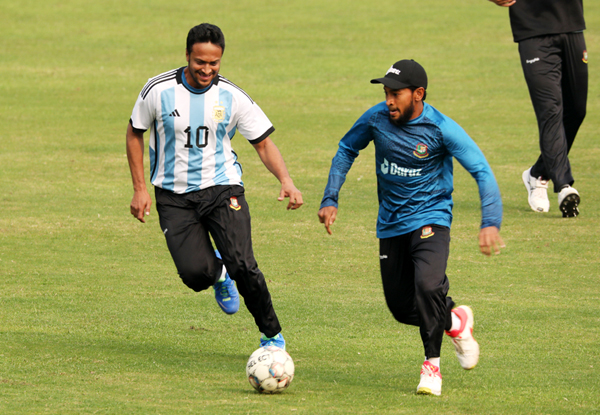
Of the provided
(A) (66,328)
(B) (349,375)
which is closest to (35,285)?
(A) (66,328)

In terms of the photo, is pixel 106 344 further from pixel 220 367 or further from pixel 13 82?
pixel 13 82

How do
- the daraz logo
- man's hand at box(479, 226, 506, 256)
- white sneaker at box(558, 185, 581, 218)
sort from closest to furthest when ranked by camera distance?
man's hand at box(479, 226, 506, 256), the daraz logo, white sneaker at box(558, 185, 581, 218)

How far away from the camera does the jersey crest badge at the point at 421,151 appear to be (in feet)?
21.4

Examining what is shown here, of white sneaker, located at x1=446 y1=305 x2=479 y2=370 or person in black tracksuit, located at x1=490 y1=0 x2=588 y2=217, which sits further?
person in black tracksuit, located at x1=490 y1=0 x2=588 y2=217

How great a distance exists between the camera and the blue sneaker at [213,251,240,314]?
7.54 m

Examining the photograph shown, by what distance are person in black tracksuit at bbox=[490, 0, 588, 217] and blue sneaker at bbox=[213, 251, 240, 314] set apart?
5482 millimetres

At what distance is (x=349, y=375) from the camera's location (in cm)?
653

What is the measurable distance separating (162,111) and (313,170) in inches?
306

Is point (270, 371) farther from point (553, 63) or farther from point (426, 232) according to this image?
point (553, 63)

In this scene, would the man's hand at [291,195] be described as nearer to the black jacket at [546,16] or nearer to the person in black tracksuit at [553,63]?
the person in black tracksuit at [553,63]

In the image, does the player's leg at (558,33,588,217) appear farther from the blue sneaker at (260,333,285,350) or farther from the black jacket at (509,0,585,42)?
the blue sneaker at (260,333,285,350)

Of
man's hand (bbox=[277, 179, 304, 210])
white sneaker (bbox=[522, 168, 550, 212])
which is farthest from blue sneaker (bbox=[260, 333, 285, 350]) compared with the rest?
white sneaker (bbox=[522, 168, 550, 212])

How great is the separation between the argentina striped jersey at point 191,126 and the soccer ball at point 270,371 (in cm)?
149

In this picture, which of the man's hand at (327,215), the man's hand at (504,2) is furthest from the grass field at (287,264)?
the man's hand at (504,2)
